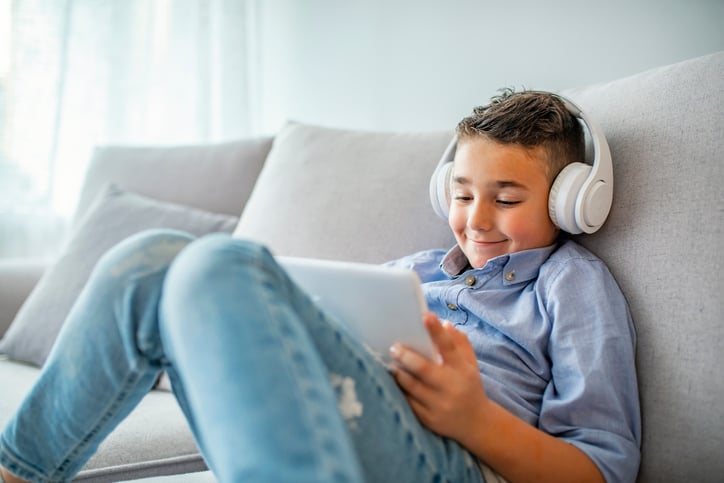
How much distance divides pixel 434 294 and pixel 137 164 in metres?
1.13

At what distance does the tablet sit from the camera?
2.02ft

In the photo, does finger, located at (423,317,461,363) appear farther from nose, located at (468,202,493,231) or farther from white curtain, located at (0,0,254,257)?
white curtain, located at (0,0,254,257)

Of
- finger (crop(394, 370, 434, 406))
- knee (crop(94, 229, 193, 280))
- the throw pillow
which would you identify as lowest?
the throw pillow

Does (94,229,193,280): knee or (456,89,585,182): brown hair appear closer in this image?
(94,229,193,280): knee

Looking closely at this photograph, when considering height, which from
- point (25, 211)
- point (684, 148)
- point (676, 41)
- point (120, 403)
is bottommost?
point (25, 211)

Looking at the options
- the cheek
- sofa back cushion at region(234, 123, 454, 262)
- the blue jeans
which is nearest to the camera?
the blue jeans

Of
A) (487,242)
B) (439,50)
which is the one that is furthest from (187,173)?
(487,242)

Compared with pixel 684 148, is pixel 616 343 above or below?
below

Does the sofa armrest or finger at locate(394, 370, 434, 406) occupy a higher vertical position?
finger at locate(394, 370, 434, 406)

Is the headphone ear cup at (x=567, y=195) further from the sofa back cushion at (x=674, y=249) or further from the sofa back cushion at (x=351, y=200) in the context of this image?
the sofa back cushion at (x=351, y=200)

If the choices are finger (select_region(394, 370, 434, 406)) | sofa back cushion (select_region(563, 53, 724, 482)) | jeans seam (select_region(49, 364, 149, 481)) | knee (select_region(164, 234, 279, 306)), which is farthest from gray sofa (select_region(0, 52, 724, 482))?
knee (select_region(164, 234, 279, 306))

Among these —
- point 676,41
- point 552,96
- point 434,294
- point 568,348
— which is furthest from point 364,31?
point 568,348

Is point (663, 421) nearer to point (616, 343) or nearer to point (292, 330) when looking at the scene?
point (616, 343)

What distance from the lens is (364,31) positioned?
6.57 ft
